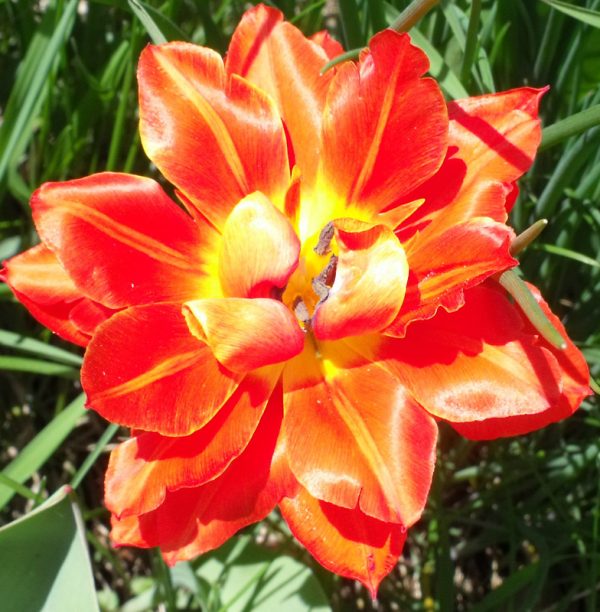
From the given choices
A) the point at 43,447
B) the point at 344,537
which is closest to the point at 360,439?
the point at 344,537

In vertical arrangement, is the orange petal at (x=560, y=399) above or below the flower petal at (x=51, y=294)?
below

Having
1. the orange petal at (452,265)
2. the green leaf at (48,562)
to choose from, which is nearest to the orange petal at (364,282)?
the orange petal at (452,265)

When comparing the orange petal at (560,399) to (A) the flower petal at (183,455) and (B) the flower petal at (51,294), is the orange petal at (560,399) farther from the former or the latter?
(B) the flower petal at (51,294)

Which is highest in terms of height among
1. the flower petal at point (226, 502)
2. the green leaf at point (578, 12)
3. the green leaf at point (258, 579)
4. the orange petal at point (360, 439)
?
the green leaf at point (578, 12)

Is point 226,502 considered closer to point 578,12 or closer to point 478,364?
point 478,364

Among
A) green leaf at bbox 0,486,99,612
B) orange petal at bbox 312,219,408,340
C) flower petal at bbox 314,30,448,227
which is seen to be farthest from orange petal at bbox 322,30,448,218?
green leaf at bbox 0,486,99,612

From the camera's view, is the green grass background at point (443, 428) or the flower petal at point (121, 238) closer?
the flower petal at point (121, 238)

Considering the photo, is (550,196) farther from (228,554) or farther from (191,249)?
(228,554)

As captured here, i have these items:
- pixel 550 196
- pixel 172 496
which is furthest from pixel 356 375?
pixel 550 196
